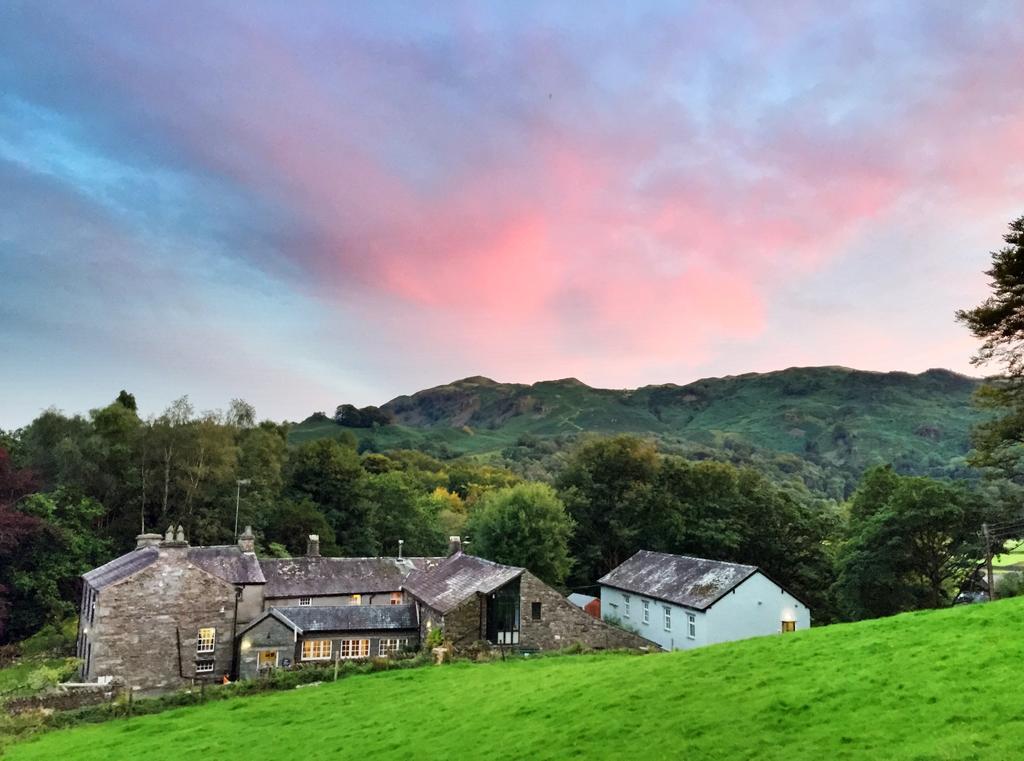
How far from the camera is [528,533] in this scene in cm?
5384

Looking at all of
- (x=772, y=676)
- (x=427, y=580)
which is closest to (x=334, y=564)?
(x=427, y=580)

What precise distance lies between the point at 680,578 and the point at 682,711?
89.9ft

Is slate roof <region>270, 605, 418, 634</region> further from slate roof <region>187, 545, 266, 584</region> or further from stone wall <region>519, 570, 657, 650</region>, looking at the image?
stone wall <region>519, 570, 657, 650</region>

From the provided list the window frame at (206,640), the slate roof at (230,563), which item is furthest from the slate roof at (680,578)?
the window frame at (206,640)

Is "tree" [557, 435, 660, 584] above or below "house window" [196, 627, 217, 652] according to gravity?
above

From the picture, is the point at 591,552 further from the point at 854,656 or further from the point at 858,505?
the point at 854,656

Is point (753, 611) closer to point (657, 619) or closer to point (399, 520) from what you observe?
point (657, 619)

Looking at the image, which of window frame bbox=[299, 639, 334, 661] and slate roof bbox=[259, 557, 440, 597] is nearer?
window frame bbox=[299, 639, 334, 661]

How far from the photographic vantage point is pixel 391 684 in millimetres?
28000

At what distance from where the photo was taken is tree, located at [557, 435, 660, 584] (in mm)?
62438

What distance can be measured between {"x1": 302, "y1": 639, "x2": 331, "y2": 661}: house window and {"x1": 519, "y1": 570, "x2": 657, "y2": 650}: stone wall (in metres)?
11.3

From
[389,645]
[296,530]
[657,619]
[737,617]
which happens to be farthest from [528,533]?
[296,530]

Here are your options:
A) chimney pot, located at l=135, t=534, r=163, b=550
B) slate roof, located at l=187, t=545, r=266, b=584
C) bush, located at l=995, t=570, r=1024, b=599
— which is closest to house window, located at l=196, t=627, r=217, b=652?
slate roof, located at l=187, t=545, r=266, b=584

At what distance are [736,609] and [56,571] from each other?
1897 inches
